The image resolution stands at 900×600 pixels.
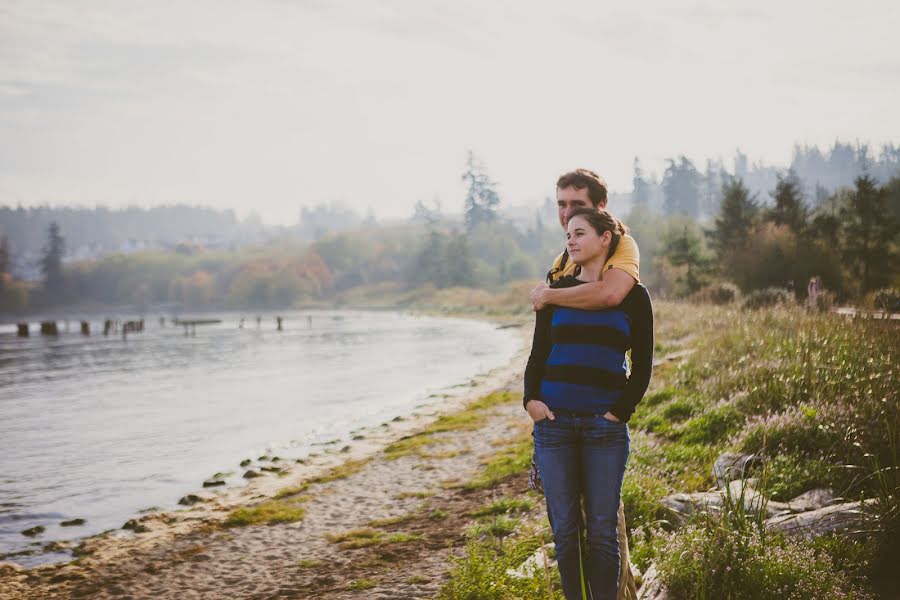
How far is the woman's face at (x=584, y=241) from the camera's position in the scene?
3.28m

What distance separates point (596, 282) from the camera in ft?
10.4

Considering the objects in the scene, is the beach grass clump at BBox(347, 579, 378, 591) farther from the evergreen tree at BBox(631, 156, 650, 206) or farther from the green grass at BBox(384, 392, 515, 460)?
the evergreen tree at BBox(631, 156, 650, 206)

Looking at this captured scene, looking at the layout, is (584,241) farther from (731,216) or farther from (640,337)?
(731,216)

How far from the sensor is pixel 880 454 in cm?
530

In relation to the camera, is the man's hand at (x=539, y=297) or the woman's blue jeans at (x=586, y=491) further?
the man's hand at (x=539, y=297)

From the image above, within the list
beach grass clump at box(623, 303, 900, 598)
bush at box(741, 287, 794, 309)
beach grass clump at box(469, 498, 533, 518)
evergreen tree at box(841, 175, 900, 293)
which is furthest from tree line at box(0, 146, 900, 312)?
beach grass clump at box(469, 498, 533, 518)

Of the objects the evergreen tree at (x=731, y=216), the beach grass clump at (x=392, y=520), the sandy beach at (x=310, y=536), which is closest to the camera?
the sandy beach at (x=310, y=536)

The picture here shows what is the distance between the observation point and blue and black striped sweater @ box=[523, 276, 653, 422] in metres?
3.15

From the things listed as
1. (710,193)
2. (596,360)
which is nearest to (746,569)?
(596,360)

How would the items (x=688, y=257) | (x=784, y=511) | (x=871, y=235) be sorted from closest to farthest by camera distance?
1. (x=784, y=511)
2. (x=871, y=235)
3. (x=688, y=257)

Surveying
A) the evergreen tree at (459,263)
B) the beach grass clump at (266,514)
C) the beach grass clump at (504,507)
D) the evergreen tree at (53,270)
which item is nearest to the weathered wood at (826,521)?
the beach grass clump at (504,507)

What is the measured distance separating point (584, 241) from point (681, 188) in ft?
407

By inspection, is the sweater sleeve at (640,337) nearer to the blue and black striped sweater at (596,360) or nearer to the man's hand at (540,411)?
the blue and black striped sweater at (596,360)

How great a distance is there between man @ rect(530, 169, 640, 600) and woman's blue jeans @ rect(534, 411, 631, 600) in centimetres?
18
